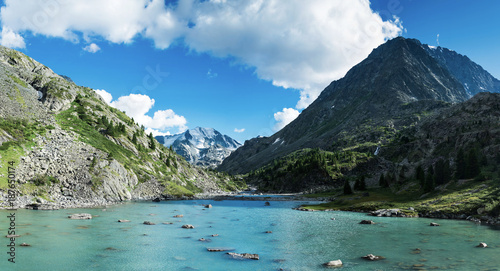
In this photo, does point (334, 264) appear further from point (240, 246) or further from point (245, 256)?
point (240, 246)

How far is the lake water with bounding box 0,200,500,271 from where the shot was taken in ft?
101

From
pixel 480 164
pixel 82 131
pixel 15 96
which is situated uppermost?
pixel 15 96

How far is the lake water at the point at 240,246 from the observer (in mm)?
30906

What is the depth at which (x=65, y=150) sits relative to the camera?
339 feet

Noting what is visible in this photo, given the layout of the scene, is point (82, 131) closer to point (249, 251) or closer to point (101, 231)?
point (101, 231)

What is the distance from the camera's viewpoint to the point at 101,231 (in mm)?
47469

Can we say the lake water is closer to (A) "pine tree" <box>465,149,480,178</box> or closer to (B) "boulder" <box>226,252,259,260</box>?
(B) "boulder" <box>226,252,259,260</box>

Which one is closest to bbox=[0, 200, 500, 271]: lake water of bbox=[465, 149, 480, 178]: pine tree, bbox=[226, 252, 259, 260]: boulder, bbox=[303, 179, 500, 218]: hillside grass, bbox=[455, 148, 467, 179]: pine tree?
bbox=[226, 252, 259, 260]: boulder

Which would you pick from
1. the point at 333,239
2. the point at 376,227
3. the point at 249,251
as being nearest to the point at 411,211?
the point at 376,227

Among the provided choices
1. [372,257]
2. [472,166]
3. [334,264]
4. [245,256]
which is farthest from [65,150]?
[472,166]

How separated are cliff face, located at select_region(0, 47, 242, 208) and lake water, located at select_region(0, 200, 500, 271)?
3124 centimetres

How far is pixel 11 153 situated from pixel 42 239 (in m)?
60.6

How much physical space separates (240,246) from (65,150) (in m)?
91.6

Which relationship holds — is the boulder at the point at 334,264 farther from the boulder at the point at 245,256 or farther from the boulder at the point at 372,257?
the boulder at the point at 245,256
